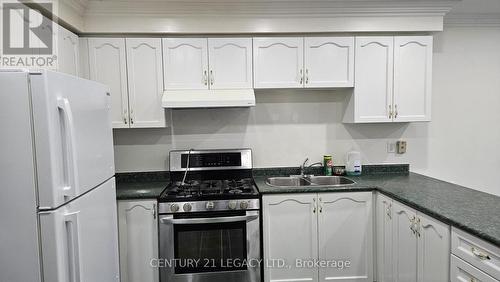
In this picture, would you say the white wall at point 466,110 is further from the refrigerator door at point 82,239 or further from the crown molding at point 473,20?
the refrigerator door at point 82,239

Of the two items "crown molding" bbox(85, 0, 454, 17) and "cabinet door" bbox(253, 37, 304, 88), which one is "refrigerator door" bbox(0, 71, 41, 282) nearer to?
"crown molding" bbox(85, 0, 454, 17)

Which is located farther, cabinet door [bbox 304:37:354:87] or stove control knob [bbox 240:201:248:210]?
cabinet door [bbox 304:37:354:87]

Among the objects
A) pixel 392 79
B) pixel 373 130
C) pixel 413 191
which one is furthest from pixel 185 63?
pixel 413 191

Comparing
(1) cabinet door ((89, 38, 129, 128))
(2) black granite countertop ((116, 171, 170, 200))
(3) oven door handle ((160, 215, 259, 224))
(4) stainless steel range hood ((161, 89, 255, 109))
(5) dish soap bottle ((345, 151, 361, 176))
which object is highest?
(1) cabinet door ((89, 38, 129, 128))

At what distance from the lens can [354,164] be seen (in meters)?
2.77

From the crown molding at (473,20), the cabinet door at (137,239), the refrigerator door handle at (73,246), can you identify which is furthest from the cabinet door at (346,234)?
the crown molding at (473,20)

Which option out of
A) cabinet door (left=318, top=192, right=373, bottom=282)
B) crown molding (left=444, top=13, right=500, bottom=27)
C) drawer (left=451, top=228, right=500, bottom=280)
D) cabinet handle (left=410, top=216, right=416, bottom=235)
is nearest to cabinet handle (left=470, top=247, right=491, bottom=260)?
drawer (left=451, top=228, right=500, bottom=280)

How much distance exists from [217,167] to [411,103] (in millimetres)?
1826

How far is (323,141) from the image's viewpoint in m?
2.85

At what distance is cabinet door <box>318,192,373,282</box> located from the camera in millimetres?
2309

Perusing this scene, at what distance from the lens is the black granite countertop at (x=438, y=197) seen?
4.64 ft

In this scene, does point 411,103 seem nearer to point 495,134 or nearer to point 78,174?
point 495,134

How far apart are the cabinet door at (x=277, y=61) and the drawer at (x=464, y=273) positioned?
1.65 metres

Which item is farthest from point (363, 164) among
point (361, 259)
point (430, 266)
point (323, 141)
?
point (430, 266)
